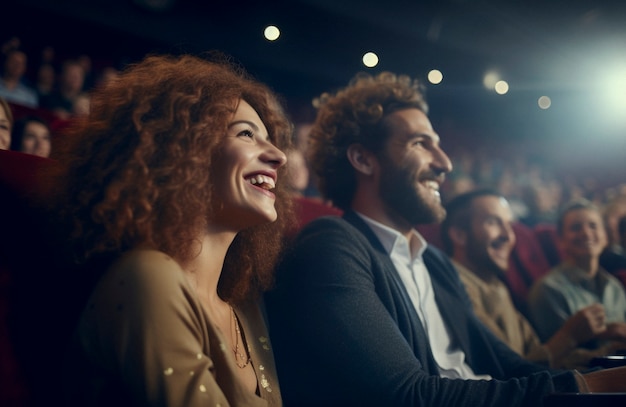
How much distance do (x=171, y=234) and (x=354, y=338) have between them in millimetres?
234

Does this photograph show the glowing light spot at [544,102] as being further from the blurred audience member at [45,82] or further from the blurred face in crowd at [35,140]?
the blurred face in crowd at [35,140]

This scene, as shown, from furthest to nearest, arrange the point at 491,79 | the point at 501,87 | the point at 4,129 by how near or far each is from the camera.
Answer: the point at 501,87 → the point at 491,79 → the point at 4,129

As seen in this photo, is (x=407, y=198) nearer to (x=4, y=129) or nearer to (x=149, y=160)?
(x=149, y=160)

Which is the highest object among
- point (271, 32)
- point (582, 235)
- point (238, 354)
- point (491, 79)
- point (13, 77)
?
point (491, 79)

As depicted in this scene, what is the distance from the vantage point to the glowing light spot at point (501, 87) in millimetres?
3783

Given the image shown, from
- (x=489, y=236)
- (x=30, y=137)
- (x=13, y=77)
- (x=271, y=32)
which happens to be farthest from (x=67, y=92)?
(x=489, y=236)

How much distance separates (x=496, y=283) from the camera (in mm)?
1324

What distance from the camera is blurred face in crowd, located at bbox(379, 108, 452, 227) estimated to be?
0.91m

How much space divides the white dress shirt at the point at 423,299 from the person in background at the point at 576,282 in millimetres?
540

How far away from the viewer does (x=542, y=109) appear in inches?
177

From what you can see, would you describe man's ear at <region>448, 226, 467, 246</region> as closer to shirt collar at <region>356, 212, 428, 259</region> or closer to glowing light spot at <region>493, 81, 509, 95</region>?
shirt collar at <region>356, 212, 428, 259</region>

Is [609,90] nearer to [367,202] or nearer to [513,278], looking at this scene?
[513,278]

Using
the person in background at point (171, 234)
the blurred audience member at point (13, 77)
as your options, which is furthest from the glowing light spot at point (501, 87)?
the person in background at point (171, 234)

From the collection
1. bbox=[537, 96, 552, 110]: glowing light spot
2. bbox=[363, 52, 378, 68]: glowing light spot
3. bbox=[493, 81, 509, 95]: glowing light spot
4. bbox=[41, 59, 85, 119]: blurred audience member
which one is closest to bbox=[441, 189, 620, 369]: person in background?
bbox=[41, 59, 85, 119]: blurred audience member
